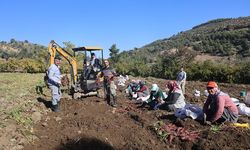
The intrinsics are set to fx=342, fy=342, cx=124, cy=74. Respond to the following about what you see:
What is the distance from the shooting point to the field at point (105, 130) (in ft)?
25.5

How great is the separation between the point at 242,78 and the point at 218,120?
17.2 m

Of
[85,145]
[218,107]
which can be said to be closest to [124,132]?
[85,145]

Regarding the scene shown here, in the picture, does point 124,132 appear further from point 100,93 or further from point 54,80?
point 100,93

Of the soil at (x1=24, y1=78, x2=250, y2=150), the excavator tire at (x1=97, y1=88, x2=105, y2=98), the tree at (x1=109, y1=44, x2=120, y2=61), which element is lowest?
the soil at (x1=24, y1=78, x2=250, y2=150)

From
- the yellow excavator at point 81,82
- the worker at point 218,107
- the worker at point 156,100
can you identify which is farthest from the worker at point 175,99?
the yellow excavator at point 81,82

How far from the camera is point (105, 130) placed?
9.18 m

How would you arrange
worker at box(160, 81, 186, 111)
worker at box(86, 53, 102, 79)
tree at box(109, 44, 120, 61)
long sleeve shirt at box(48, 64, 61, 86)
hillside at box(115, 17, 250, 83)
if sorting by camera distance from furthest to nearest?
tree at box(109, 44, 120, 61), hillside at box(115, 17, 250, 83), worker at box(86, 53, 102, 79), long sleeve shirt at box(48, 64, 61, 86), worker at box(160, 81, 186, 111)

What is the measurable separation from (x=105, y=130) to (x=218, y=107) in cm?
303

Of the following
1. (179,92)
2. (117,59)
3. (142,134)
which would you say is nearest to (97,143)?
(142,134)

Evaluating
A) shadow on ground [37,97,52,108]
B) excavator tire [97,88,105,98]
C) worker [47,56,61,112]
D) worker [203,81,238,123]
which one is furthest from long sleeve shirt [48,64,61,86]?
worker [203,81,238,123]

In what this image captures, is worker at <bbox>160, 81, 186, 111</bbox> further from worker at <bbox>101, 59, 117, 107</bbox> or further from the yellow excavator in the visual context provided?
the yellow excavator

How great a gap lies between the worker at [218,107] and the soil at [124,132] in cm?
24

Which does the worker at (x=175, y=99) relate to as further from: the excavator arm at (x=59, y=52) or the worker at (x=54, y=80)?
the excavator arm at (x=59, y=52)

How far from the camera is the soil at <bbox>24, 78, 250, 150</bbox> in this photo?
773 centimetres
